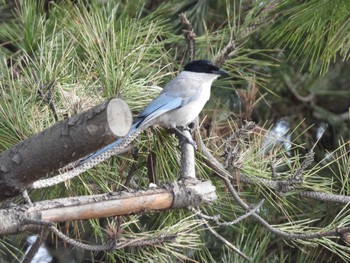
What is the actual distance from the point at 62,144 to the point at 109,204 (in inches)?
13.1

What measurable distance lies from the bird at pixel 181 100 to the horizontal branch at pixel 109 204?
295 mm

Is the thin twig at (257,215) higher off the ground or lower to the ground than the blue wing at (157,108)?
lower

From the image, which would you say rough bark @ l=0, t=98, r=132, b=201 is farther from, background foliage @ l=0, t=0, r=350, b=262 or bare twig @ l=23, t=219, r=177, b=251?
background foliage @ l=0, t=0, r=350, b=262

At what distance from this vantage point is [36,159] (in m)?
1.70

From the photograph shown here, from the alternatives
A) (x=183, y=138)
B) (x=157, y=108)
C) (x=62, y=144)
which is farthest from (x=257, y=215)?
(x=62, y=144)

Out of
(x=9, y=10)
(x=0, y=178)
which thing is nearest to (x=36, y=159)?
(x=0, y=178)

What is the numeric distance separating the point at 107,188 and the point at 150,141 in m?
0.21

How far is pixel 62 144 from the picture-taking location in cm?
168

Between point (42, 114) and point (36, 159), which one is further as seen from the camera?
point (42, 114)

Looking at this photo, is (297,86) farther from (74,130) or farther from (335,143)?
(74,130)

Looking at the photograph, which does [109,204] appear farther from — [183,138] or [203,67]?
[203,67]

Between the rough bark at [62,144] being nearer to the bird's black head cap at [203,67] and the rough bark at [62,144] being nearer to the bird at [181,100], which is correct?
the bird at [181,100]

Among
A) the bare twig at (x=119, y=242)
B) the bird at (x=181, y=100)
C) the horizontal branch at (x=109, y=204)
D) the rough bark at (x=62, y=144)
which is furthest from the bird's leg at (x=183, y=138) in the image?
the rough bark at (x=62, y=144)

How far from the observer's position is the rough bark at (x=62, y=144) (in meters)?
1.66
